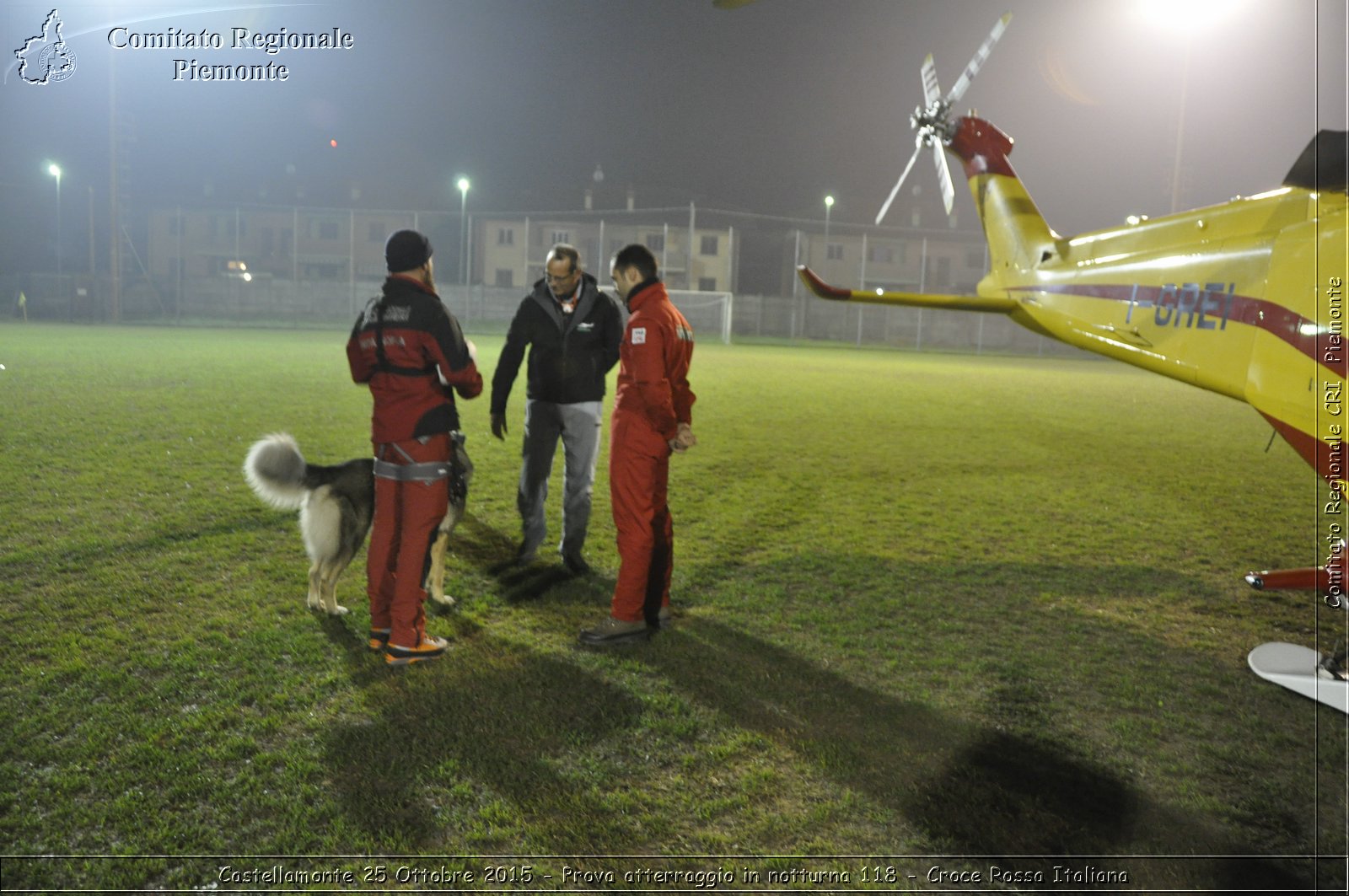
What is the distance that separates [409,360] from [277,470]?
0.99 meters

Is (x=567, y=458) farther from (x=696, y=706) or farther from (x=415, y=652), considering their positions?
(x=696, y=706)

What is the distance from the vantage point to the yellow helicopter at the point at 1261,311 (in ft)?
13.5

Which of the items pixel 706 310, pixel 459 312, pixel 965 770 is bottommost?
pixel 965 770

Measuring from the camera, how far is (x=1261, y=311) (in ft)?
14.9

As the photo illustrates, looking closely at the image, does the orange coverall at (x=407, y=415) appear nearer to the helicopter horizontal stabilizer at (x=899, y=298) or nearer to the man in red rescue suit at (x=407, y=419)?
the man in red rescue suit at (x=407, y=419)

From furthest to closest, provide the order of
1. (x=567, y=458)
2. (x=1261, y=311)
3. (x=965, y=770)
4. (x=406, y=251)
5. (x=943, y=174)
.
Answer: (x=943, y=174), (x=567, y=458), (x=1261, y=311), (x=406, y=251), (x=965, y=770)

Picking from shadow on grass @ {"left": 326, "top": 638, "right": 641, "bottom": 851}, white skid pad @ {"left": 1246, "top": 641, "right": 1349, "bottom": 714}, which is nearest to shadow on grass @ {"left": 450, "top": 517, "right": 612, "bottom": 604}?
shadow on grass @ {"left": 326, "top": 638, "right": 641, "bottom": 851}

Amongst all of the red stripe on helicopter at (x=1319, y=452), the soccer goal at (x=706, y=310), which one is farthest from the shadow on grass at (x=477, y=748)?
the soccer goal at (x=706, y=310)

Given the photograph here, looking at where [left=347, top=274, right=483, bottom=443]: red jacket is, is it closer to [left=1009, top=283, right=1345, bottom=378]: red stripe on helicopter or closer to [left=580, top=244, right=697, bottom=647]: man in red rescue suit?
[left=580, top=244, right=697, bottom=647]: man in red rescue suit

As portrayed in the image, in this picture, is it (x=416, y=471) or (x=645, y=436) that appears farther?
(x=645, y=436)

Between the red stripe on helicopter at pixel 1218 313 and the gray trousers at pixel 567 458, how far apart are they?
12.3 ft

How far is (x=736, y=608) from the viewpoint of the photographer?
17.0ft

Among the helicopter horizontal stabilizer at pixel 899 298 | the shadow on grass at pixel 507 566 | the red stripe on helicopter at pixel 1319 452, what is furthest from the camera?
the helicopter horizontal stabilizer at pixel 899 298

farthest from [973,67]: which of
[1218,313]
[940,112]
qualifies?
[1218,313]
